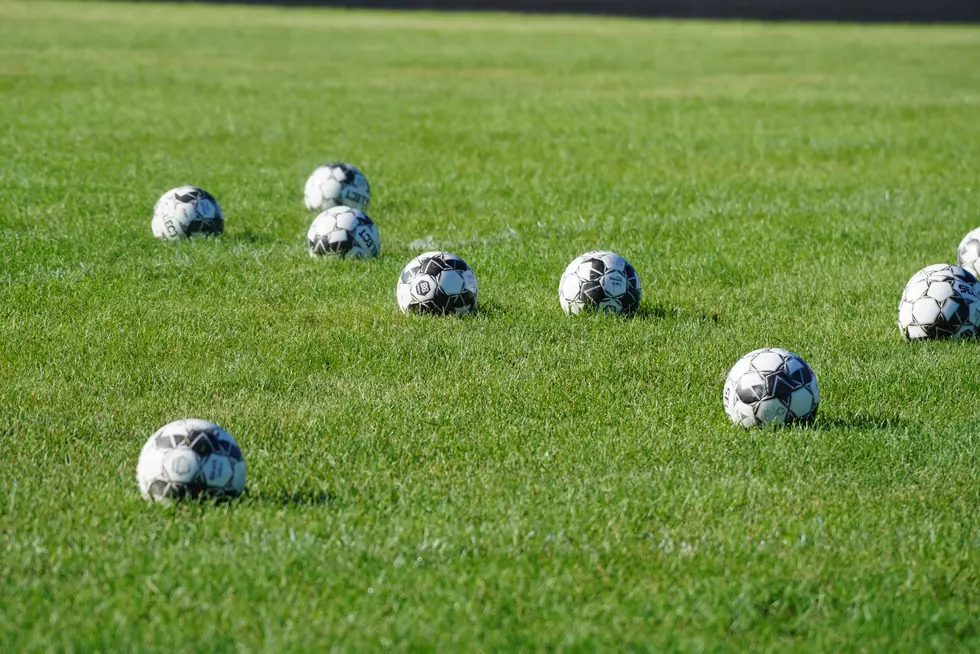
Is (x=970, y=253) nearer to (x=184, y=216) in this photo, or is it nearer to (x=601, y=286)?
(x=601, y=286)

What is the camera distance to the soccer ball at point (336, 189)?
12.7 metres

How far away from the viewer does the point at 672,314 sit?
363 inches

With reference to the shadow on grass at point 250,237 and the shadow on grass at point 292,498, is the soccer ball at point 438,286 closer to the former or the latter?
the shadow on grass at point 250,237

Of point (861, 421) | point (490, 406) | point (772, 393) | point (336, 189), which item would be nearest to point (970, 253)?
point (861, 421)

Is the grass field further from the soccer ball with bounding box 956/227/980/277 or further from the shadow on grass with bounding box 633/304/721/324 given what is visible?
the soccer ball with bounding box 956/227/980/277

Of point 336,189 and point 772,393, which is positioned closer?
point 772,393

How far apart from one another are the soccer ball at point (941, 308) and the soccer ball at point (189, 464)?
501 cm

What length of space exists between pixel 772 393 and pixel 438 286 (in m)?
2.85

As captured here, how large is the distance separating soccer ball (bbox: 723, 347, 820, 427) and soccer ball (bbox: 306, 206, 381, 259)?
452 cm

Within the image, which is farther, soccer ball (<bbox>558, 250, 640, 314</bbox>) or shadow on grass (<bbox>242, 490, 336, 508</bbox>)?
soccer ball (<bbox>558, 250, 640, 314</bbox>)

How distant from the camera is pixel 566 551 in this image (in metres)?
5.32

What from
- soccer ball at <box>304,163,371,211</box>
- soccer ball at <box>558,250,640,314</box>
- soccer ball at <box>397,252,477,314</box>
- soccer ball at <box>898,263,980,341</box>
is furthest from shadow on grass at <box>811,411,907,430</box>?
soccer ball at <box>304,163,371,211</box>

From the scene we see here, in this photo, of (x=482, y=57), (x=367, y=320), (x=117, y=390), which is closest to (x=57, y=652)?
(x=117, y=390)

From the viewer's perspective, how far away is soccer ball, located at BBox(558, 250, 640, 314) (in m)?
8.95
